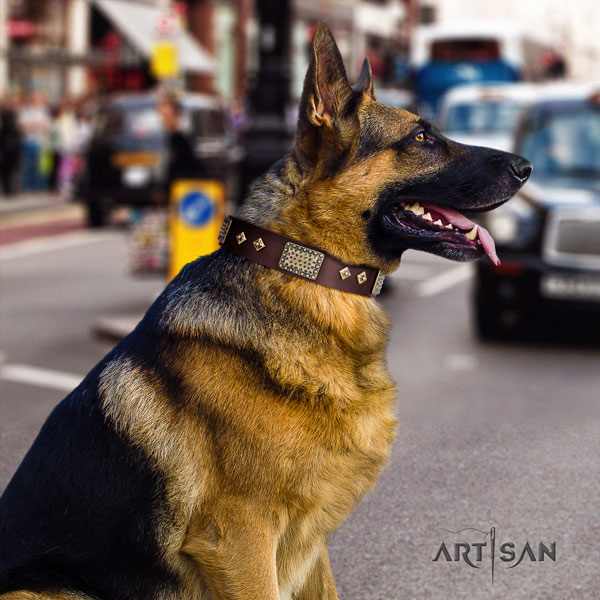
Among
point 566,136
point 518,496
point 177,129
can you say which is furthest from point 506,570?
point 177,129

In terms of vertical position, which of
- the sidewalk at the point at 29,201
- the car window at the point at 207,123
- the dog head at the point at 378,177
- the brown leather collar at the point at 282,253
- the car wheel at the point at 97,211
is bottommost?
the sidewalk at the point at 29,201

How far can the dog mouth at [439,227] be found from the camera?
11.2 feet

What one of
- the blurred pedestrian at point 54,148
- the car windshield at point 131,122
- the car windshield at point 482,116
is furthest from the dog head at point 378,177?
the blurred pedestrian at point 54,148

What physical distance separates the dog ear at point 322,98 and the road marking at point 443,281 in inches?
342

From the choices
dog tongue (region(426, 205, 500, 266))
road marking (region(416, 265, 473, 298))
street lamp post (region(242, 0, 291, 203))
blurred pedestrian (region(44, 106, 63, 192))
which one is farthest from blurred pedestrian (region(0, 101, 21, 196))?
dog tongue (region(426, 205, 500, 266))

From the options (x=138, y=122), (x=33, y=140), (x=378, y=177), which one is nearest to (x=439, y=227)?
(x=378, y=177)

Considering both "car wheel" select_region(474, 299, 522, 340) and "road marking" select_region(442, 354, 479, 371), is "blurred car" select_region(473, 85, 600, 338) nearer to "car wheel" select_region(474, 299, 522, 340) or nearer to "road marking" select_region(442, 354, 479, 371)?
"car wheel" select_region(474, 299, 522, 340)

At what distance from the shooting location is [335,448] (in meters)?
3.12

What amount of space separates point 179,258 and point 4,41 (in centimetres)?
2140

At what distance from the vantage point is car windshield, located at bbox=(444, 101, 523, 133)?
1771 cm

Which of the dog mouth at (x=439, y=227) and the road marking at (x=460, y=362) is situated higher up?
the dog mouth at (x=439, y=227)

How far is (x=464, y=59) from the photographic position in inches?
1190

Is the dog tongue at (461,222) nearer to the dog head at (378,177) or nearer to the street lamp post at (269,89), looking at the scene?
the dog head at (378,177)

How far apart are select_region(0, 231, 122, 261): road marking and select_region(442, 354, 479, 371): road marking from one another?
25.8 feet
